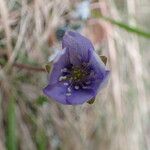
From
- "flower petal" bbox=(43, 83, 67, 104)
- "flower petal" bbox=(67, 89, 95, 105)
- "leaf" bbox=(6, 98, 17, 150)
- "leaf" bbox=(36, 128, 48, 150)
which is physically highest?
"flower petal" bbox=(43, 83, 67, 104)

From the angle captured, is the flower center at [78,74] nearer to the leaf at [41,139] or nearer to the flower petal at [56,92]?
the flower petal at [56,92]

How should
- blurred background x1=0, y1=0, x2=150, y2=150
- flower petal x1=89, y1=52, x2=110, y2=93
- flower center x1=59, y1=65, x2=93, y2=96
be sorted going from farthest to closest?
blurred background x1=0, y1=0, x2=150, y2=150 < flower center x1=59, y1=65, x2=93, y2=96 < flower petal x1=89, y1=52, x2=110, y2=93

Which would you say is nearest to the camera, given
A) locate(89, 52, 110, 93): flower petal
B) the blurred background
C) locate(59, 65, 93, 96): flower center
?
locate(89, 52, 110, 93): flower petal

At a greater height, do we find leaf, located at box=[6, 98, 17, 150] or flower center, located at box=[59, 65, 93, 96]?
flower center, located at box=[59, 65, 93, 96]

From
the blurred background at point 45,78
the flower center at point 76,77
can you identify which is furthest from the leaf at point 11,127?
the flower center at point 76,77

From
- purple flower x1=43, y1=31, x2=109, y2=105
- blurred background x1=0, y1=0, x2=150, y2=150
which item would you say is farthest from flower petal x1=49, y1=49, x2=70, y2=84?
blurred background x1=0, y1=0, x2=150, y2=150

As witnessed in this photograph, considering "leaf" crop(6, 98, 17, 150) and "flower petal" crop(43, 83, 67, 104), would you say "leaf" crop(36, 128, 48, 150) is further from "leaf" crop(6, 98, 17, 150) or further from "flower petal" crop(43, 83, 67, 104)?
"flower petal" crop(43, 83, 67, 104)

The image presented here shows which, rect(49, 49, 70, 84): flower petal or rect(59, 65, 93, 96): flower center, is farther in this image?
rect(59, 65, 93, 96): flower center

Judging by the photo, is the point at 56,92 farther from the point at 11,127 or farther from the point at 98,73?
the point at 11,127
